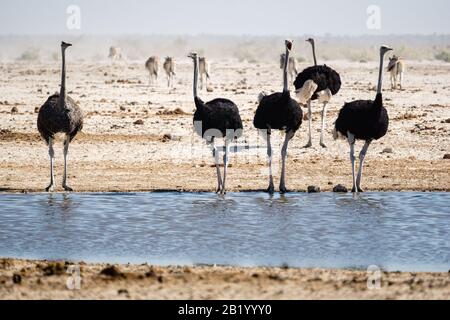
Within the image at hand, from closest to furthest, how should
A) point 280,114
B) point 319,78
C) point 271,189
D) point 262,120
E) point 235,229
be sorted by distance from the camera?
1. point 235,229
2. point 271,189
3. point 280,114
4. point 262,120
5. point 319,78

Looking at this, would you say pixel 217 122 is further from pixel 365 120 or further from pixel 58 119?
pixel 58 119

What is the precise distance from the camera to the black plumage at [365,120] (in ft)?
46.8

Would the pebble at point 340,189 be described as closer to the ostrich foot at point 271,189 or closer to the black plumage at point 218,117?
the ostrich foot at point 271,189

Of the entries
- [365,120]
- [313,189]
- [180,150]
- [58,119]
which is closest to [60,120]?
[58,119]

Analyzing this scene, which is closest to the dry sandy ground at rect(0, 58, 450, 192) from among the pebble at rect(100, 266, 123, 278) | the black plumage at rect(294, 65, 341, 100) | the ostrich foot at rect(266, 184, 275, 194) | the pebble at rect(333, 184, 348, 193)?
the pebble at rect(333, 184, 348, 193)

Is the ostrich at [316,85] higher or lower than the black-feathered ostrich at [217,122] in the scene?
higher

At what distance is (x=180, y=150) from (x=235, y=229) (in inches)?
254

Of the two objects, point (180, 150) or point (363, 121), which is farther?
point (180, 150)

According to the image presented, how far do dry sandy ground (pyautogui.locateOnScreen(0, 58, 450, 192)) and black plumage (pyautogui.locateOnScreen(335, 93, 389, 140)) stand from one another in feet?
2.58

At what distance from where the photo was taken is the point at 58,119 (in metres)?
14.4

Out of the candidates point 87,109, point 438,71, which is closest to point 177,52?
point 438,71

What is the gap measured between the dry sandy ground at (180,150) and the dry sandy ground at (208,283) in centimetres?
540

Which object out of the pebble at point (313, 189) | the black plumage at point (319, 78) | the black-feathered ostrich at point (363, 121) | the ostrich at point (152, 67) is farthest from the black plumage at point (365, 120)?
the ostrich at point (152, 67)

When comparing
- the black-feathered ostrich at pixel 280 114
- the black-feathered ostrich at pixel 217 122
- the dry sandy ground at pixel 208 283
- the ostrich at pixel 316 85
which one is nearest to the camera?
the dry sandy ground at pixel 208 283
